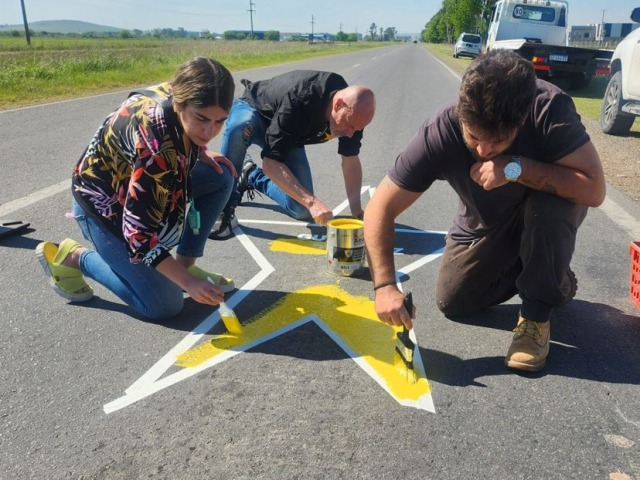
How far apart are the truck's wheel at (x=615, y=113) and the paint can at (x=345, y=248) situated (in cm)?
645

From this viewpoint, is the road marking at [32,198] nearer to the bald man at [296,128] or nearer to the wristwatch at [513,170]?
the bald man at [296,128]

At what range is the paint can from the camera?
3.60m

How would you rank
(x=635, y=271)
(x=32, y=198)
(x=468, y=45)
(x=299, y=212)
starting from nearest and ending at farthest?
(x=635, y=271) → (x=299, y=212) → (x=32, y=198) → (x=468, y=45)

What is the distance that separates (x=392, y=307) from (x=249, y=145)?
2.61 m

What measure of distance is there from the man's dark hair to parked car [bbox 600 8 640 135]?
6.68m

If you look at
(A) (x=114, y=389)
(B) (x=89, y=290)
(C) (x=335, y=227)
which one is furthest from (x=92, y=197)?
(C) (x=335, y=227)

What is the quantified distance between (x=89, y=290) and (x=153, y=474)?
1.58 metres

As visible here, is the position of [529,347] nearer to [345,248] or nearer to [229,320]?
[345,248]

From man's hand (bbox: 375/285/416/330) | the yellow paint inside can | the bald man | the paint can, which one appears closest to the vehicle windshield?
the bald man

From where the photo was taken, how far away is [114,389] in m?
2.48

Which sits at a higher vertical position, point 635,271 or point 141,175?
point 141,175

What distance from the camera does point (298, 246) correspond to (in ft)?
14.0

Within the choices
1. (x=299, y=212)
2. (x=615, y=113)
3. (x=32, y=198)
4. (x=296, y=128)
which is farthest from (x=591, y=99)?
(x=32, y=198)

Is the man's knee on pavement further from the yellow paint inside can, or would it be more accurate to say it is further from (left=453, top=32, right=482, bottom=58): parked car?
(left=453, top=32, right=482, bottom=58): parked car
